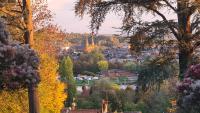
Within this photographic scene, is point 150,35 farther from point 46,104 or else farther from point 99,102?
point 99,102

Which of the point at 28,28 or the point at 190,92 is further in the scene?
the point at 28,28

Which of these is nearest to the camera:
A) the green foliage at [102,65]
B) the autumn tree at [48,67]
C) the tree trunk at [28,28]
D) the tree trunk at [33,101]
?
the tree trunk at [33,101]

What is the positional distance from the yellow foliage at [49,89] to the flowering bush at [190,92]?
1737 cm

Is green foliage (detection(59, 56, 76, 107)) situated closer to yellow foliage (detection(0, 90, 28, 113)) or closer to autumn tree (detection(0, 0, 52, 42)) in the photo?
yellow foliage (detection(0, 90, 28, 113))

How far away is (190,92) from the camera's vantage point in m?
7.76

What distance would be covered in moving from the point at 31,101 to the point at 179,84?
984cm

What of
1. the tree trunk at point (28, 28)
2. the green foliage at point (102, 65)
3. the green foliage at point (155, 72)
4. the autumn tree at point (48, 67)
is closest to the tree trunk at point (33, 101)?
the autumn tree at point (48, 67)

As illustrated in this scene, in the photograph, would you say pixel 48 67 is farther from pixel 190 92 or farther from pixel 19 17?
pixel 190 92

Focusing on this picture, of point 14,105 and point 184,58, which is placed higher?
point 184,58

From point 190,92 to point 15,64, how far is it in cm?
457

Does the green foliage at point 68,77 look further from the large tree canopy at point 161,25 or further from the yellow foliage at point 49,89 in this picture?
the large tree canopy at point 161,25

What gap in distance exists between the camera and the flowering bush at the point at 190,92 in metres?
7.66

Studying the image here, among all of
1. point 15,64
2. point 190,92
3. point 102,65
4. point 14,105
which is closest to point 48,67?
point 14,105

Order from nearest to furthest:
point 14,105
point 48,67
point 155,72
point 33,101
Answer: point 155,72
point 33,101
point 14,105
point 48,67
